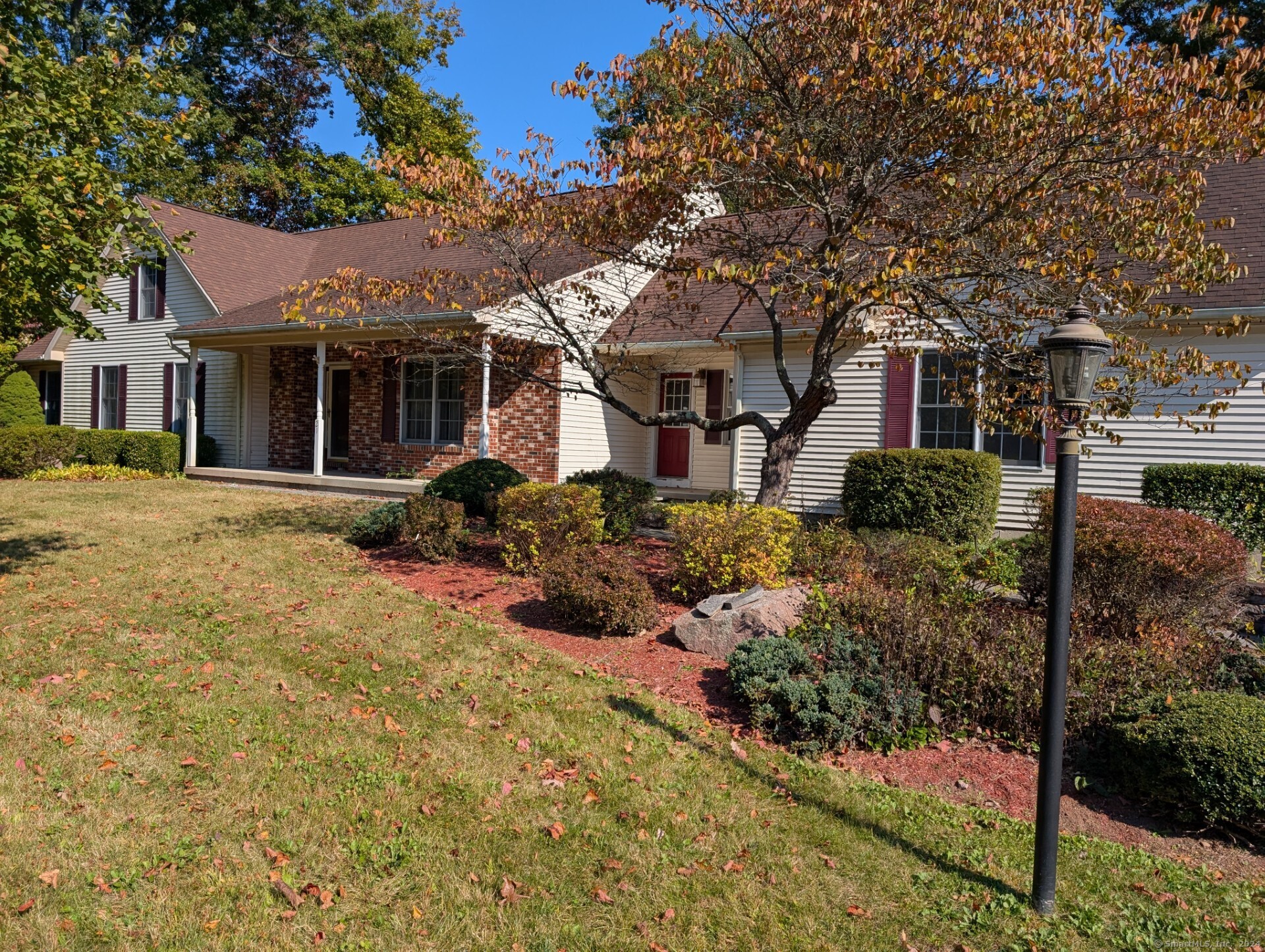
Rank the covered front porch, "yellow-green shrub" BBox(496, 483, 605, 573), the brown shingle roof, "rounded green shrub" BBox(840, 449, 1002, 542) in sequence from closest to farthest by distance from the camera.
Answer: "yellow-green shrub" BBox(496, 483, 605, 573) → "rounded green shrub" BBox(840, 449, 1002, 542) → the covered front porch → the brown shingle roof

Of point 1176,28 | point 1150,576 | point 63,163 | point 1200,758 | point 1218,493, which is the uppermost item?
point 1176,28

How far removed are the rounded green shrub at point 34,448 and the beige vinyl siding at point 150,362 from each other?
1.74 metres

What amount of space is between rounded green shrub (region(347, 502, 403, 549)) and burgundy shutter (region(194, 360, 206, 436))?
1165 cm

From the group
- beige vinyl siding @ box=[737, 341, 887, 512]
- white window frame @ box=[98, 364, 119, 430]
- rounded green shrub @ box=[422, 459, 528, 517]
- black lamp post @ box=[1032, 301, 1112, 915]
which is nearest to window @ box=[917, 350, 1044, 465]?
beige vinyl siding @ box=[737, 341, 887, 512]

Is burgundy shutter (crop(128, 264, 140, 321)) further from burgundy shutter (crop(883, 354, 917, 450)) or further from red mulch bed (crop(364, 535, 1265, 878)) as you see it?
burgundy shutter (crop(883, 354, 917, 450))

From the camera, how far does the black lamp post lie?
3295mm

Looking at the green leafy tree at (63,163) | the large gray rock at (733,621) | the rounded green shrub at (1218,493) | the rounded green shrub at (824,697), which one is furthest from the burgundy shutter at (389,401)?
the rounded green shrub at (1218,493)

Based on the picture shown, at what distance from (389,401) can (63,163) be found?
9768 mm

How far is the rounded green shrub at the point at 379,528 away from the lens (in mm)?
9562

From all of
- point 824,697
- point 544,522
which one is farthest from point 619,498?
point 824,697

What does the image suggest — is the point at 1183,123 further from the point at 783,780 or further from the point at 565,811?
the point at 565,811

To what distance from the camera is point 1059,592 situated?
3293mm

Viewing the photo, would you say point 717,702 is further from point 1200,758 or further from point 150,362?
point 150,362

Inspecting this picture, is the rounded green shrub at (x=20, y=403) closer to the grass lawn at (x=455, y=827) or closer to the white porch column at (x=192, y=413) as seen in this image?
the white porch column at (x=192, y=413)
